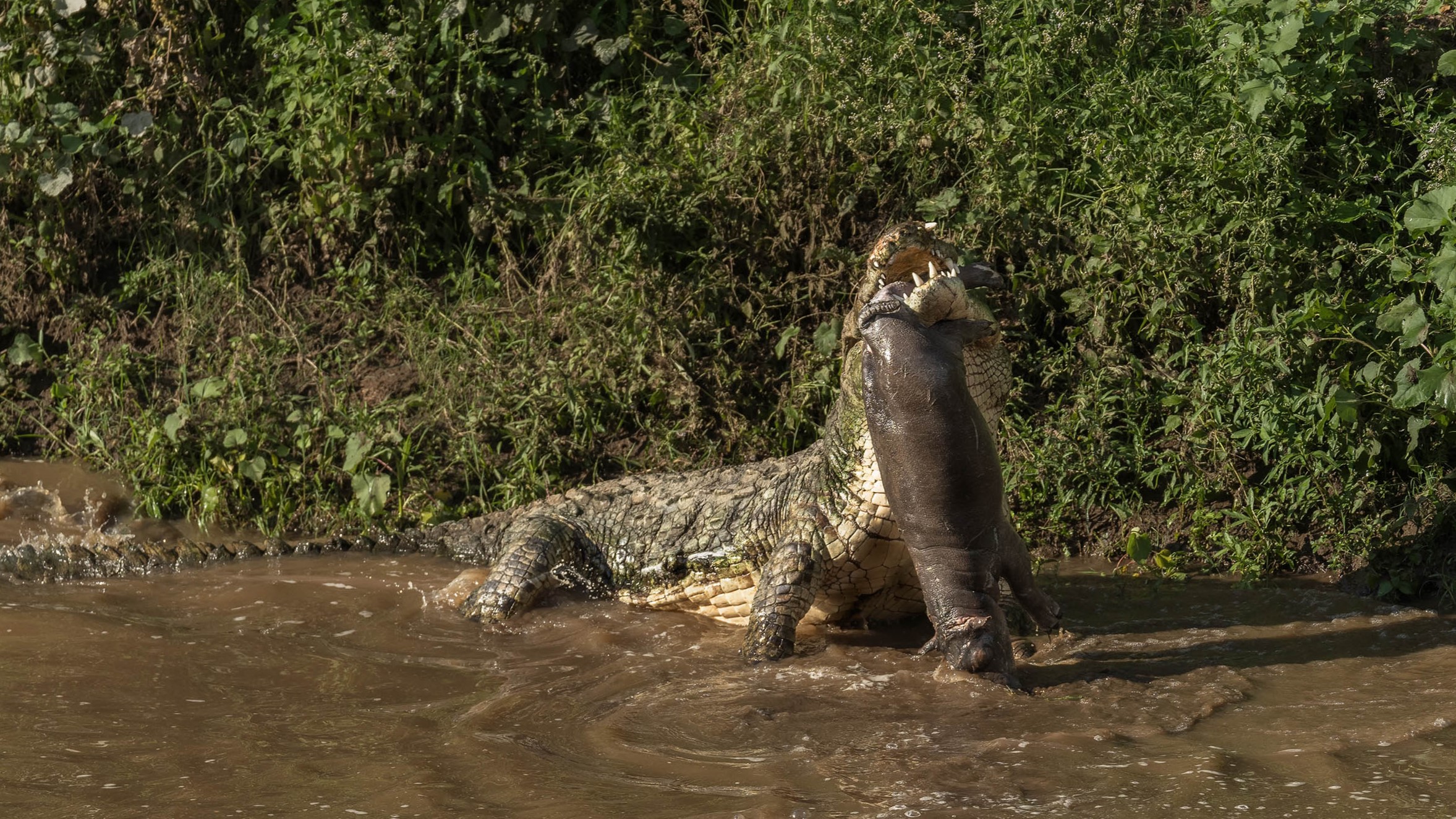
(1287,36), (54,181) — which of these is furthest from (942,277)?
(54,181)

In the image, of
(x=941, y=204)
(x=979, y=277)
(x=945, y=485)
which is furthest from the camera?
(x=941, y=204)

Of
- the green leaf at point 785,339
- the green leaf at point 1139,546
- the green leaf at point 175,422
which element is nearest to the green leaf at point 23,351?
the green leaf at point 175,422

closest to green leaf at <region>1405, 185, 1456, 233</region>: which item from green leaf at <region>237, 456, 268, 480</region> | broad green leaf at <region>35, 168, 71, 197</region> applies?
green leaf at <region>237, 456, 268, 480</region>

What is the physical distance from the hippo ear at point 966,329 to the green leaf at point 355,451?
3.53 m

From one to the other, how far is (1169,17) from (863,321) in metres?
3.81

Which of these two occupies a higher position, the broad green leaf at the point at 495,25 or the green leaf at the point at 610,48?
the broad green leaf at the point at 495,25

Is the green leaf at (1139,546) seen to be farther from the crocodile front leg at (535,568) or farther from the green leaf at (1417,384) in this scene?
the crocodile front leg at (535,568)

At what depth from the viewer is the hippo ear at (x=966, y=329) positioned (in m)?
4.20

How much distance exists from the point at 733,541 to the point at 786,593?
638mm

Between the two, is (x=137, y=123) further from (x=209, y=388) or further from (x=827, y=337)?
(x=827, y=337)

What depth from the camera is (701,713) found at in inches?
162

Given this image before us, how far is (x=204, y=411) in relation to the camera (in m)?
7.16

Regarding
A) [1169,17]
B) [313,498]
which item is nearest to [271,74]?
[313,498]

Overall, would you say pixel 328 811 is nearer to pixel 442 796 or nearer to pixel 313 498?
pixel 442 796
